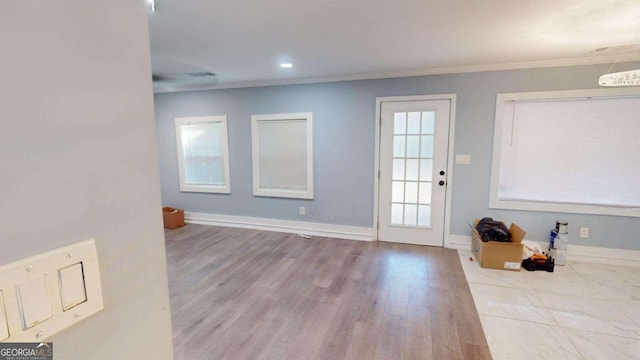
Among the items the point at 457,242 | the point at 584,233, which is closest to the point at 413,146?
the point at 457,242

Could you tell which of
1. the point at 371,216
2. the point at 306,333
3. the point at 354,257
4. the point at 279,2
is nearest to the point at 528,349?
the point at 306,333

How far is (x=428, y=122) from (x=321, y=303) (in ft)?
8.73

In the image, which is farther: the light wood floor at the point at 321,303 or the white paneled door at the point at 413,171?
the white paneled door at the point at 413,171

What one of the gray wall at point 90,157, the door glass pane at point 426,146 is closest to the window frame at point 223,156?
the door glass pane at point 426,146

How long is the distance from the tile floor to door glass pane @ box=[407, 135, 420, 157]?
59.9 inches

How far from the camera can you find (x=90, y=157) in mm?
441

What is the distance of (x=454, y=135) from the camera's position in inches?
146

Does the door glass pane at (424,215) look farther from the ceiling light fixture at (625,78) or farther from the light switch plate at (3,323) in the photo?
the light switch plate at (3,323)

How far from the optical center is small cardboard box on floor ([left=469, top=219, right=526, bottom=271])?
3168 millimetres

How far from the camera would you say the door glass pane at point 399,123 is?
391 cm

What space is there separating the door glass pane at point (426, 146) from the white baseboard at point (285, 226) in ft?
4.28

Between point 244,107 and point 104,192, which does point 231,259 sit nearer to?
point 244,107

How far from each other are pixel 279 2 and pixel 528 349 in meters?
2.98

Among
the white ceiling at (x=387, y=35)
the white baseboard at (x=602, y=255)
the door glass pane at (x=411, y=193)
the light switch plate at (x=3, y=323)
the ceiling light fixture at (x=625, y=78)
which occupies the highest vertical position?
the white ceiling at (x=387, y=35)
